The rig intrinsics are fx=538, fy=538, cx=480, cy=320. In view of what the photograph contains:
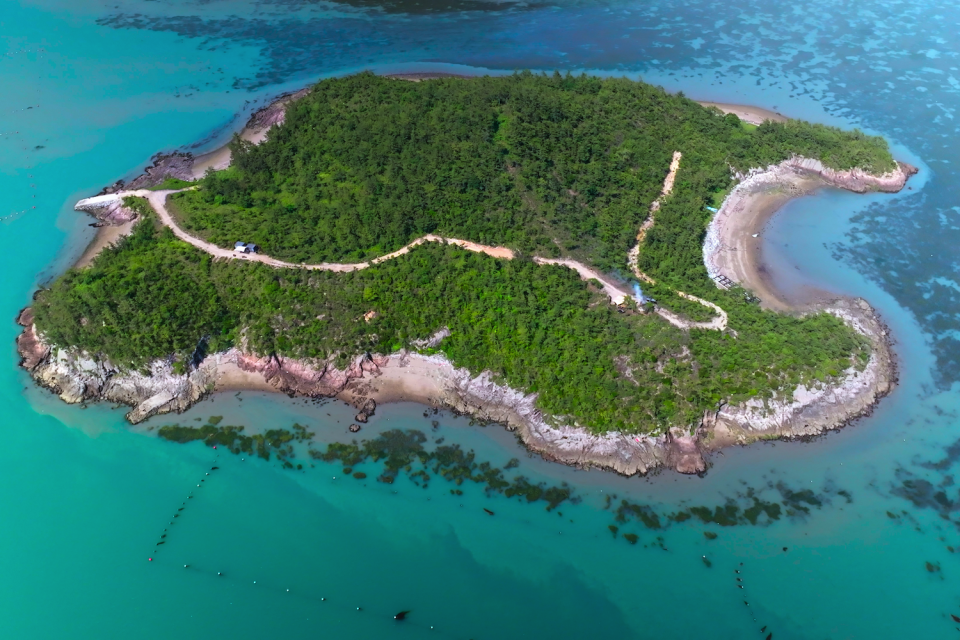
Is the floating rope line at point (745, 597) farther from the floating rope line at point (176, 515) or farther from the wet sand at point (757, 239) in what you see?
the floating rope line at point (176, 515)

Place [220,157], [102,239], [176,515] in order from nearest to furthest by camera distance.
→ 1. [176,515]
2. [102,239]
3. [220,157]

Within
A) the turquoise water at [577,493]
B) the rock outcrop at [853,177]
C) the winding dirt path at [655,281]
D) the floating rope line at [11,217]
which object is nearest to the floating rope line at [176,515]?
the turquoise water at [577,493]

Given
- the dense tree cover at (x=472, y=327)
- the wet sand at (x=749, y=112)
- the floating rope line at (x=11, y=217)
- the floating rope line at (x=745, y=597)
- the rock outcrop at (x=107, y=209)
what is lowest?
the floating rope line at (x=745, y=597)

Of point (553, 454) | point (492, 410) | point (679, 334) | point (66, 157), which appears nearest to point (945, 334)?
point (679, 334)

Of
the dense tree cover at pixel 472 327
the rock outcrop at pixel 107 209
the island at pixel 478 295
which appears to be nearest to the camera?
the dense tree cover at pixel 472 327

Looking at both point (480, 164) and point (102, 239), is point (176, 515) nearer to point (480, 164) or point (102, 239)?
point (102, 239)

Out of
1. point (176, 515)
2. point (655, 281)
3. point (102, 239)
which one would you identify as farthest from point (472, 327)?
point (102, 239)
